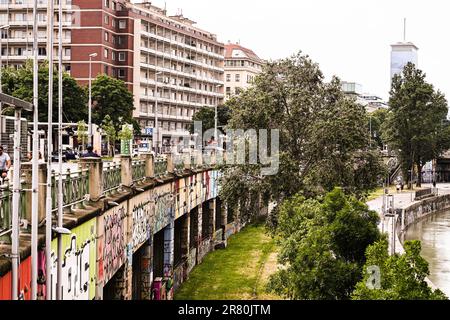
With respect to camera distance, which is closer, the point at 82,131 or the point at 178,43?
the point at 82,131

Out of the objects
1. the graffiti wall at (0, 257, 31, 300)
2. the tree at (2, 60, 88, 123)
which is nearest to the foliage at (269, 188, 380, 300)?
the graffiti wall at (0, 257, 31, 300)

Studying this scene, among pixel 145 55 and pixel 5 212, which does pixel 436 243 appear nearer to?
pixel 145 55

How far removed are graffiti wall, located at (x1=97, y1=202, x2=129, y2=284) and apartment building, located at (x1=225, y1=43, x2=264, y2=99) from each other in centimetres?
7876

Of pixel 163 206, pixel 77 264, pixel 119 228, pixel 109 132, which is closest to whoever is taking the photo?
pixel 77 264

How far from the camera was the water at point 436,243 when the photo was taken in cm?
3726

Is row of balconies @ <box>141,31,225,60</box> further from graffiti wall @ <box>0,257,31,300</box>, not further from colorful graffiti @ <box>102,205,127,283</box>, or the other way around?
graffiti wall @ <box>0,257,31,300</box>

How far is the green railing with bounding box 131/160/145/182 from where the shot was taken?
2019cm

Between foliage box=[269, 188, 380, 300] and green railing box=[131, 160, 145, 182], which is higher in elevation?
green railing box=[131, 160, 145, 182]

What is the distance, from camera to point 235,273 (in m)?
30.8

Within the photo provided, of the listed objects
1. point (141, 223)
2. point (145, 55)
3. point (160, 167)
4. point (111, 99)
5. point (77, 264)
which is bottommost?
point (141, 223)

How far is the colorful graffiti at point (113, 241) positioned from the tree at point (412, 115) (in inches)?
2278

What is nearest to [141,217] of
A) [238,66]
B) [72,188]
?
[72,188]

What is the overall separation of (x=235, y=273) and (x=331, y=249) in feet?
47.5

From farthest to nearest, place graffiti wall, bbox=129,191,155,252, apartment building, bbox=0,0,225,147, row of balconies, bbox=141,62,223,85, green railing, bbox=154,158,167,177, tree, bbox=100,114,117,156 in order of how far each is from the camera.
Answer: row of balconies, bbox=141,62,223,85 → apartment building, bbox=0,0,225,147 → tree, bbox=100,114,117,156 → green railing, bbox=154,158,167,177 → graffiti wall, bbox=129,191,155,252
